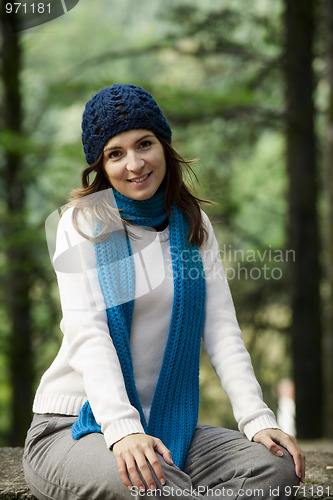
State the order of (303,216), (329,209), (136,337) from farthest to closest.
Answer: (303,216), (329,209), (136,337)

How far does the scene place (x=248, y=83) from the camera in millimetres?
7535

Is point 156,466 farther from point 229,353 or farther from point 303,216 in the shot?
point 303,216

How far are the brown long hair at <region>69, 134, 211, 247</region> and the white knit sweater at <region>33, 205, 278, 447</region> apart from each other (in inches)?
2.9

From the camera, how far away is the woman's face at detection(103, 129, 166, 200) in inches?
83.4

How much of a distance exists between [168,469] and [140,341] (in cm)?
43

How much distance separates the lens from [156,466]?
1729mm

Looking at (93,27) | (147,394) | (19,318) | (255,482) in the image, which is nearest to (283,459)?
(255,482)

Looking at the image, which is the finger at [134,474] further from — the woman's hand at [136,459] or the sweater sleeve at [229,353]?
the sweater sleeve at [229,353]

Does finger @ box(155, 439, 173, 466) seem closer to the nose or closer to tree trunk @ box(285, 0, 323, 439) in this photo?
the nose

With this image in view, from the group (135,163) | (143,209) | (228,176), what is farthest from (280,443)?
(228,176)

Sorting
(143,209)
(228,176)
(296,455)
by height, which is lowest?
(296,455)

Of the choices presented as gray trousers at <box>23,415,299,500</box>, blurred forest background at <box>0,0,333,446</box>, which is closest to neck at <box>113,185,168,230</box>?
gray trousers at <box>23,415,299,500</box>

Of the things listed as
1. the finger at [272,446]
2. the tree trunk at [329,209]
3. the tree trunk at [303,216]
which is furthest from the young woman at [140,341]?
the tree trunk at [303,216]

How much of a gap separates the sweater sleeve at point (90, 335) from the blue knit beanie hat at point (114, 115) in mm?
264
